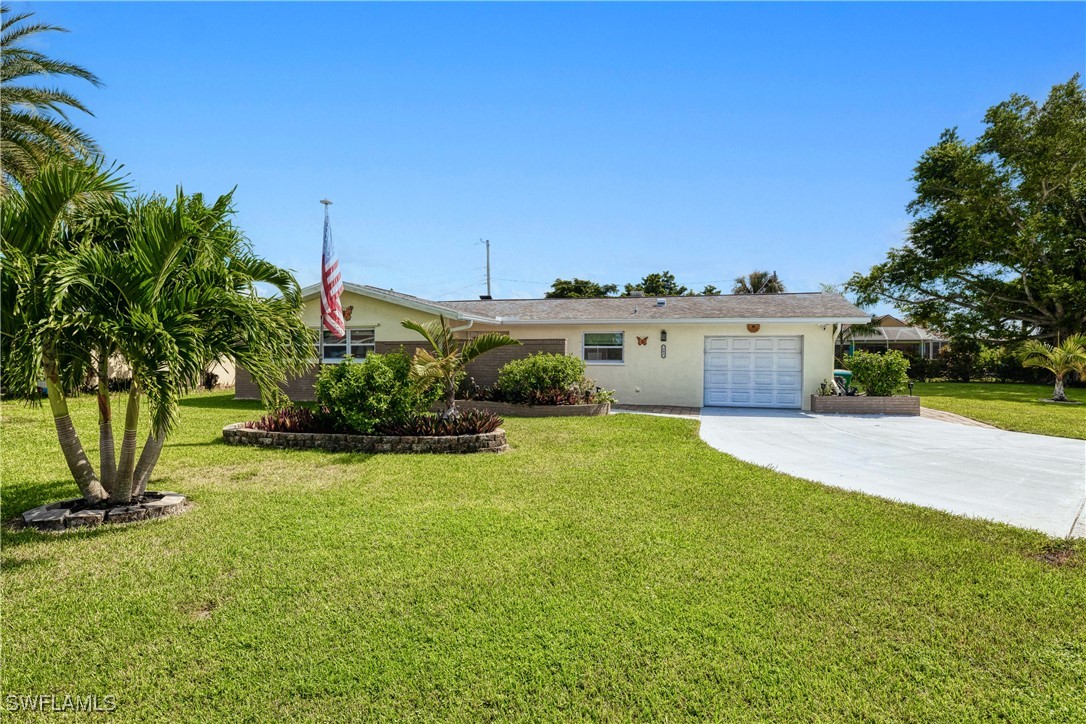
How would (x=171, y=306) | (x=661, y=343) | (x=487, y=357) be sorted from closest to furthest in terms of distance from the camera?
(x=171, y=306), (x=487, y=357), (x=661, y=343)

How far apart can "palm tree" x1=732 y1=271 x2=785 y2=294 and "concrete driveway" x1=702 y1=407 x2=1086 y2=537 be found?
3471cm

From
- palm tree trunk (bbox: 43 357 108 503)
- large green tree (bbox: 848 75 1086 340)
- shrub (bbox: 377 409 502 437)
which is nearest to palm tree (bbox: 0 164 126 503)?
palm tree trunk (bbox: 43 357 108 503)

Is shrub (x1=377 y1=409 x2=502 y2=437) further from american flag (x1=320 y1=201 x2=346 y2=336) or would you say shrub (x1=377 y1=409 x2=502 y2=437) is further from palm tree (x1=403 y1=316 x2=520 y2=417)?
american flag (x1=320 y1=201 x2=346 y2=336)

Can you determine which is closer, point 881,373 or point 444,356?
point 444,356

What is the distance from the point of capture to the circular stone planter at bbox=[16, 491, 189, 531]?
5.27 meters

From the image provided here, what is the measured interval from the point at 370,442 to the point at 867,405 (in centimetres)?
1301

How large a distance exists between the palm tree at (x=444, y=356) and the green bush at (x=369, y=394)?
43 cm

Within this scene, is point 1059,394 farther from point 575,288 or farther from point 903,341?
point 575,288

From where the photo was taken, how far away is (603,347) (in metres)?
17.2

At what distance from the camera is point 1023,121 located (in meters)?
28.4

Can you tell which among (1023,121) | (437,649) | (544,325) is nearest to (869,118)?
(544,325)

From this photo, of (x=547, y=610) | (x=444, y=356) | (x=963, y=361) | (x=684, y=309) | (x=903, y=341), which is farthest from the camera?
(x=903, y=341)

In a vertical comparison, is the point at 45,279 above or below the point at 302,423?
above

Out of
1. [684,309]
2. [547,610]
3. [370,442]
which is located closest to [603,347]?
[684,309]
